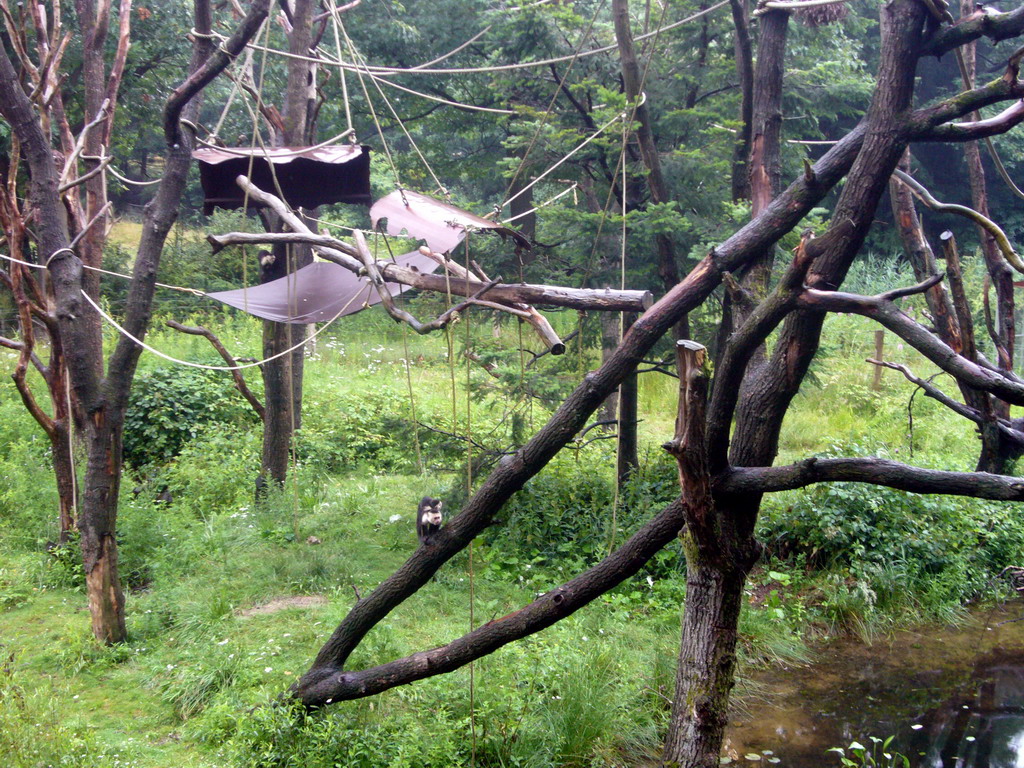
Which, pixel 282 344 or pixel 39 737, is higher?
pixel 282 344

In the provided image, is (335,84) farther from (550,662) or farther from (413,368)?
(550,662)

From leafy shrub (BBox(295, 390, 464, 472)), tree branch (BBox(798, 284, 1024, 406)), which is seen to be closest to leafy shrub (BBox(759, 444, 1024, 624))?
leafy shrub (BBox(295, 390, 464, 472))

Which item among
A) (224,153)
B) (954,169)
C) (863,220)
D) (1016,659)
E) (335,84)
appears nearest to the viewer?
(863,220)

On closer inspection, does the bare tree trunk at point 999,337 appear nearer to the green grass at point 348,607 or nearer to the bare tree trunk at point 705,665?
the green grass at point 348,607

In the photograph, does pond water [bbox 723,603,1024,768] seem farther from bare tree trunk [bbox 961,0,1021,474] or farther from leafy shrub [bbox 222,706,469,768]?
leafy shrub [bbox 222,706,469,768]

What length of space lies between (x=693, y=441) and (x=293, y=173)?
3.50 meters

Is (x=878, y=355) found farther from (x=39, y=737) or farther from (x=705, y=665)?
(x=39, y=737)

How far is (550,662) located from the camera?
411 centimetres

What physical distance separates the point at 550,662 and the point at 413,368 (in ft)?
27.0

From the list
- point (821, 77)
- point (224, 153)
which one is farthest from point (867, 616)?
point (224, 153)

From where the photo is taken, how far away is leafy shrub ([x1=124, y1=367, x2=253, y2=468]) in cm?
768

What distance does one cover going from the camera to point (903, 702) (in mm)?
4656

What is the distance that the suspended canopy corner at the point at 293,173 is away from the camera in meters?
4.38

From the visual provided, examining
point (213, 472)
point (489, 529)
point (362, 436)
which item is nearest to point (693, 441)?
point (489, 529)
